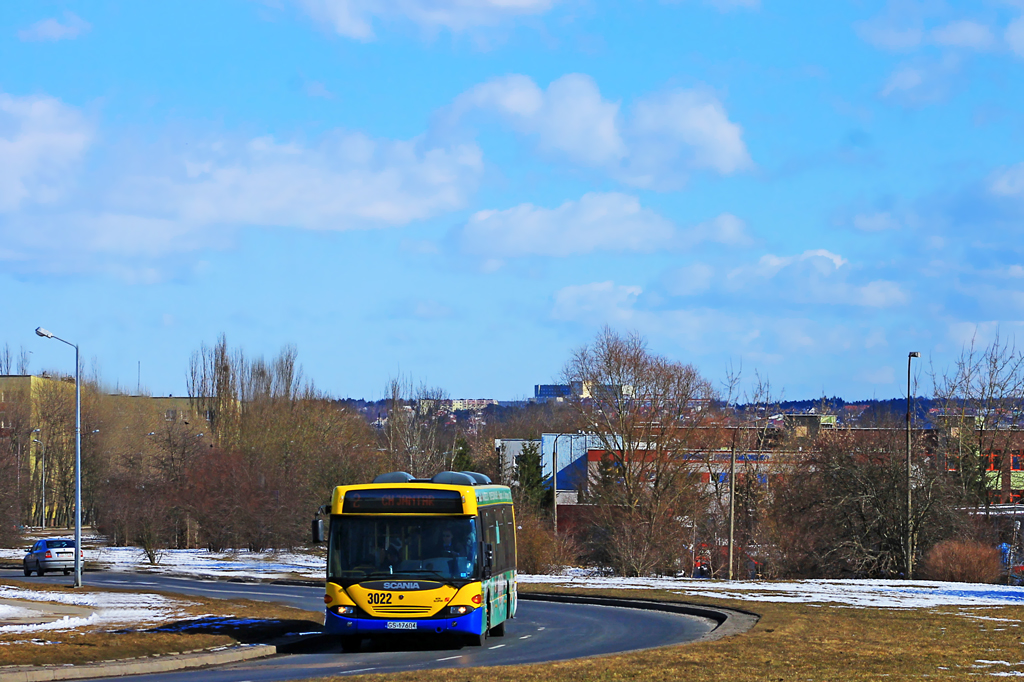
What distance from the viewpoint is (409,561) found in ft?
62.1

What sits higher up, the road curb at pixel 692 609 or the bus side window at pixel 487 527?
the bus side window at pixel 487 527

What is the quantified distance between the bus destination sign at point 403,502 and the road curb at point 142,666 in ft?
9.37

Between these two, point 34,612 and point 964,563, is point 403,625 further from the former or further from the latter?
point 964,563

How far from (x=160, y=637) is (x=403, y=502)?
4.96 meters

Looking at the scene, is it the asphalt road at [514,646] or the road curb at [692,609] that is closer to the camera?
the asphalt road at [514,646]

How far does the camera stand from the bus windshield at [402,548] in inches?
741

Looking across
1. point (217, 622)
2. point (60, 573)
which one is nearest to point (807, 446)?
point (60, 573)

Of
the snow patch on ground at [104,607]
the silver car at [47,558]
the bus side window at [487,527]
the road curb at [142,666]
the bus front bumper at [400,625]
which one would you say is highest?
the bus side window at [487,527]

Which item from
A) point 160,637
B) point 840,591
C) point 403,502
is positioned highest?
point 403,502

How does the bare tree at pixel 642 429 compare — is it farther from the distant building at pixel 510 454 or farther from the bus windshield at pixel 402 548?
the bus windshield at pixel 402 548

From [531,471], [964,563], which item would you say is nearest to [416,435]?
[531,471]

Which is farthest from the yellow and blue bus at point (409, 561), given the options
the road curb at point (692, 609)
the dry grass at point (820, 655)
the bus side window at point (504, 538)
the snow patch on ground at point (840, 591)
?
the snow patch on ground at point (840, 591)

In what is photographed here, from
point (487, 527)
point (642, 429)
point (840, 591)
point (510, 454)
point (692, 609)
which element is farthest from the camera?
point (510, 454)

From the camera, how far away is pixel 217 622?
23078mm
